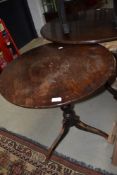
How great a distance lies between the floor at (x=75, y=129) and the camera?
48.6 inches

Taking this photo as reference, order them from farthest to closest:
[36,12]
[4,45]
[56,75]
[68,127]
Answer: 1. [36,12]
2. [4,45]
3. [68,127]
4. [56,75]

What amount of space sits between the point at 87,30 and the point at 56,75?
43 centimetres

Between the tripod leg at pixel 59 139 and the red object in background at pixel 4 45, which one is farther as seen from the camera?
the red object in background at pixel 4 45

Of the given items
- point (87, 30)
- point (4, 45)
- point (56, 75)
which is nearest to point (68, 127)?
point (56, 75)

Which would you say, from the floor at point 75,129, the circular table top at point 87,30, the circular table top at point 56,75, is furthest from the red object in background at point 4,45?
the circular table top at point 56,75

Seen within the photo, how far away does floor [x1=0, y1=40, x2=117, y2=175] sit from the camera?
1.24 metres

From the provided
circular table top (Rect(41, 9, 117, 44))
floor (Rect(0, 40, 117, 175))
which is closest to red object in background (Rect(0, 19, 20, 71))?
floor (Rect(0, 40, 117, 175))

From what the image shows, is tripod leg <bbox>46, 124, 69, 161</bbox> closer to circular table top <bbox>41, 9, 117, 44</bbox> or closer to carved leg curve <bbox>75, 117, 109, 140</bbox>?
carved leg curve <bbox>75, 117, 109, 140</bbox>

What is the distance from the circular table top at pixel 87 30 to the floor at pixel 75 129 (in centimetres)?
66

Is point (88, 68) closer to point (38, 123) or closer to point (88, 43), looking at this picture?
point (88, 43)

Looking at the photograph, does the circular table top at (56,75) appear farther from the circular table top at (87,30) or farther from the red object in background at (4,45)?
the red object in background at (4,45)

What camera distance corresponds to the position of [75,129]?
1448 mm

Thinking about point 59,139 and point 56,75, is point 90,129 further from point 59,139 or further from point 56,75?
point 56,75

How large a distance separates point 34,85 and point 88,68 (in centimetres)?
30
